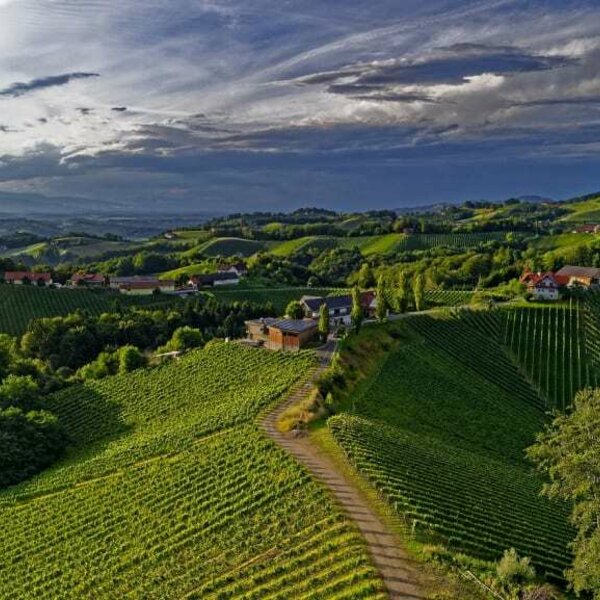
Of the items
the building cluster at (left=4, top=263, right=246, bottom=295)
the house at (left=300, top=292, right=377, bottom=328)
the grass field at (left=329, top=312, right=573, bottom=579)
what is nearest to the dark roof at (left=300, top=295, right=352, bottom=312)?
the house at (left=300, top=292, right=377, bottom=328)

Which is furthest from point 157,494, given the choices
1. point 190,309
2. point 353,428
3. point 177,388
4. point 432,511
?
point 190,309

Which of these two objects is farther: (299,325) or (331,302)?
(331,302)

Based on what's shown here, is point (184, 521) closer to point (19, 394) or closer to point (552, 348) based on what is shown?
point (19, 394)

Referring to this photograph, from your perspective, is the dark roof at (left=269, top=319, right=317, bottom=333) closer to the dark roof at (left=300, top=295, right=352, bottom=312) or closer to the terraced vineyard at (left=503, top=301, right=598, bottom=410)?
the dark roof at (left=300, top=295, right=352, bottom=312)

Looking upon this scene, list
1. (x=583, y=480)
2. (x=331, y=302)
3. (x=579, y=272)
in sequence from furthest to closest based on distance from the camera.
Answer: (x=579, y=272) < (x=331, y=302) < (x=583, y=480)

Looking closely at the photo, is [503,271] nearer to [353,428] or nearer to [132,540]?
[353,428]

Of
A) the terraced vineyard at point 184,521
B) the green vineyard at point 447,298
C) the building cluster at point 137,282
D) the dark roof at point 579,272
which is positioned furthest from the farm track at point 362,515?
the building cluster at point 137,282

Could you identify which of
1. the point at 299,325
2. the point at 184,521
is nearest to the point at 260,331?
the point at 299,325
